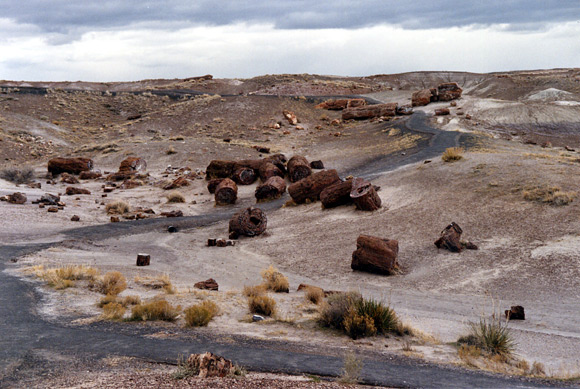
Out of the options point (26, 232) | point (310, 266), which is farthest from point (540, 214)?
point (26, 232)

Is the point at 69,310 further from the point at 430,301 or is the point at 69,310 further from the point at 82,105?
the point at 82,105

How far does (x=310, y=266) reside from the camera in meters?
17.5

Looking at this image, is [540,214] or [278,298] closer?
[278,298]

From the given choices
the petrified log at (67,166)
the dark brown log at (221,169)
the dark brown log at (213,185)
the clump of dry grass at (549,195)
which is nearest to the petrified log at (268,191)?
the dark brown log at (213,185)

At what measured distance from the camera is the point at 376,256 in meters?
15.8

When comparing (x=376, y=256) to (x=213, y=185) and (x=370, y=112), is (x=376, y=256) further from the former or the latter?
(x=370, y=112)

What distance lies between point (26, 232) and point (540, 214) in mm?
20342

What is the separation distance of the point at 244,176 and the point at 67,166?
15.0 metres

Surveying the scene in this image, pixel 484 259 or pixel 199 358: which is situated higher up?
pixel 199 358

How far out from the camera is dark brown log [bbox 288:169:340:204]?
25.5 metres

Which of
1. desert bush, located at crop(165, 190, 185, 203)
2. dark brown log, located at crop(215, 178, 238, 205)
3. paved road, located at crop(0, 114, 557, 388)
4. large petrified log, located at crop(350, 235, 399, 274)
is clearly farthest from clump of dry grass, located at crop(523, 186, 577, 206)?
desert bush, located at crop(165, 190, 185, 203)

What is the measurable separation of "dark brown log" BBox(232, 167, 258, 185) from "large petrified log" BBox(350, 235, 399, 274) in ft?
57.9

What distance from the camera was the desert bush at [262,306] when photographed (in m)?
11.0

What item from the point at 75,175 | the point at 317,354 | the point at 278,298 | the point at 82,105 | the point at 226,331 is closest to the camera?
the point at 317,354
